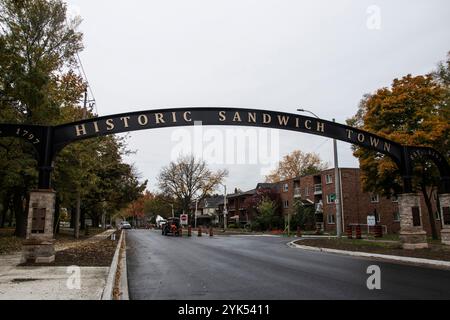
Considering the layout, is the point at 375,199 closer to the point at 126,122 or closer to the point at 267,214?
the point at 267,214

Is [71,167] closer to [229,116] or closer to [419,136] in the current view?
[229,116]

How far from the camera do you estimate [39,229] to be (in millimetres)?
13648

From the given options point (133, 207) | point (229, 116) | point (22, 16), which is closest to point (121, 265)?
point (229, 116)

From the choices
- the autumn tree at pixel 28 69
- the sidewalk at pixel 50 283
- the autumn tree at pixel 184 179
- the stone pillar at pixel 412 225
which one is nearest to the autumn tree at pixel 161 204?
the autumn tree at pixel 184 179

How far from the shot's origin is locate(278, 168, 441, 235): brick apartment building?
44.1 metres

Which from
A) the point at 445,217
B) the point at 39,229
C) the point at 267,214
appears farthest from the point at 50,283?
the point at 267,214

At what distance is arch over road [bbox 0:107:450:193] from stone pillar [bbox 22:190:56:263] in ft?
1.81

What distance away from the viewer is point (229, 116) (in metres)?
18.1

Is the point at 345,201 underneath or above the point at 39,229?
above

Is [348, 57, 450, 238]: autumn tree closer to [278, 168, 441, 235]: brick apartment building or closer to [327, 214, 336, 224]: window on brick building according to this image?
[278, 168, 441, 235]: brick apartment building

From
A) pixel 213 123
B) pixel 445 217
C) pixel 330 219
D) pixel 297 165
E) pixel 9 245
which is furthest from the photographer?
pixel 297 165

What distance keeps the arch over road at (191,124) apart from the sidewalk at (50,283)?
12.3 ft

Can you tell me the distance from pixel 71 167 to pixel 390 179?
21.2 meters

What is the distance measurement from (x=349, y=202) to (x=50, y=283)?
42.9 m
